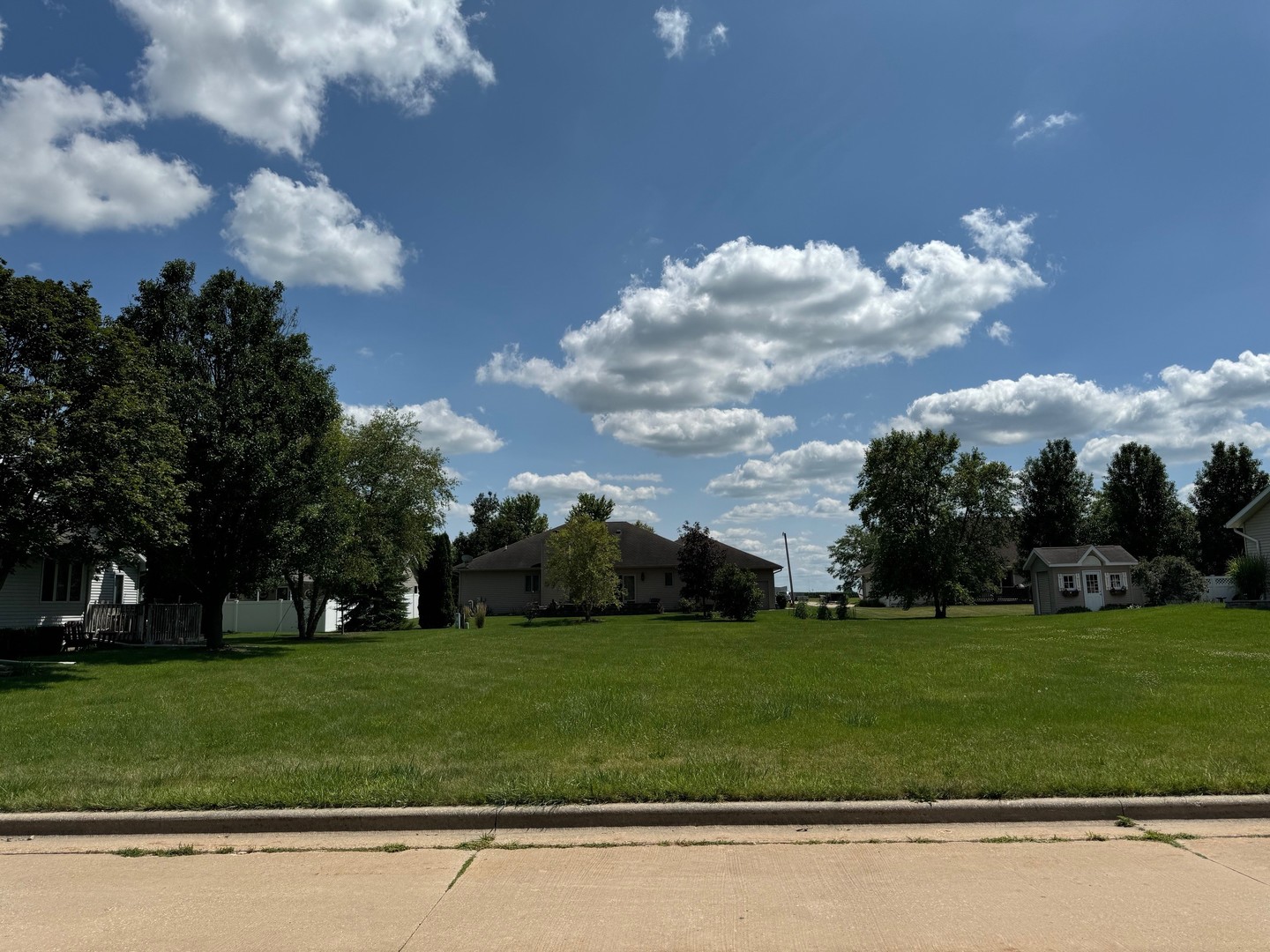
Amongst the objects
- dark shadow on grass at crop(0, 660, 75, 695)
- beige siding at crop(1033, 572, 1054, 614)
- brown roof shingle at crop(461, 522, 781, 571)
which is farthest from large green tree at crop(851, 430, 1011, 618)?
dark shadow on grass at crop(0, 660, 75, 695)

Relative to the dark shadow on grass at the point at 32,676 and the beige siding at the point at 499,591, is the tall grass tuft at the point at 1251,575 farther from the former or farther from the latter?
the dark shadow on grass at the point at 32,676

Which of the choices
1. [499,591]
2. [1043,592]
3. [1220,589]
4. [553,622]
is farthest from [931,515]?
[499,591]

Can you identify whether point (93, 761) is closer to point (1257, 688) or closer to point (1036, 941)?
point (1036, 941)

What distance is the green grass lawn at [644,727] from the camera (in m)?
6.71

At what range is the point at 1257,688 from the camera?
461 inches

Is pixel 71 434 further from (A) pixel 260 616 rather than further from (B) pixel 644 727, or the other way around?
(A) pixel 260 616

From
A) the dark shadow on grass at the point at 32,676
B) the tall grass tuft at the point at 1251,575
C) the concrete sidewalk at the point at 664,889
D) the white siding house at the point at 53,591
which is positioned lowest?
the concrete sidewalk at the point at 664,889

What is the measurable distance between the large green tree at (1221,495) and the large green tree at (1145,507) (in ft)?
6.40

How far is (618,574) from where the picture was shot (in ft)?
171

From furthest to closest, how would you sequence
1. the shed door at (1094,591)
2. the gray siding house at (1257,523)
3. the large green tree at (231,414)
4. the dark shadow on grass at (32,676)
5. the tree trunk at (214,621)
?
the shed door at (1094,591) < the gray siding house at (1257,523) < the tree trunk at (214,621) < the large green tree at (231,414) < the dark shadow on grass at (32,676)

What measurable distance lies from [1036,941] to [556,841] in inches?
122

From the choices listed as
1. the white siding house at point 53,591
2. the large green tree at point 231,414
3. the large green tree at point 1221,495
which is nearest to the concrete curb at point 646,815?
the large green tree at point 231,414

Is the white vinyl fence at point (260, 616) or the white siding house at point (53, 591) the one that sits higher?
the white siding house at point (53, 591)

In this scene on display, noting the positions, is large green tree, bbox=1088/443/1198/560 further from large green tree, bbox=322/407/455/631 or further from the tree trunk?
the tree trunk
